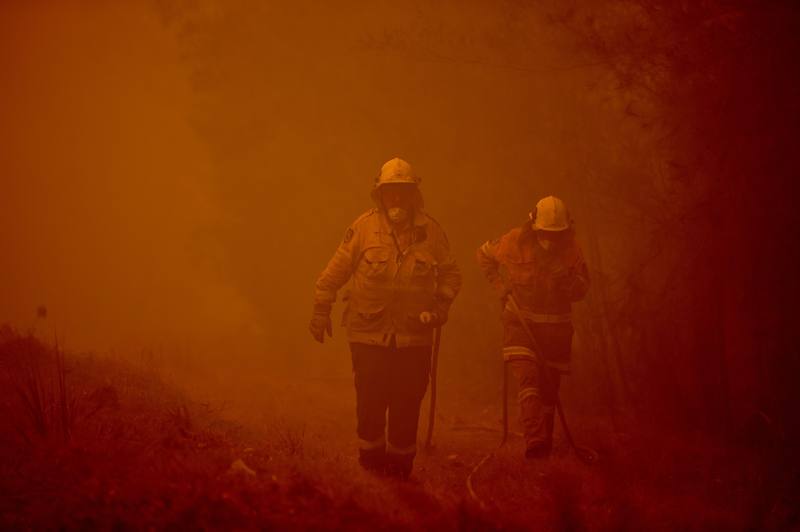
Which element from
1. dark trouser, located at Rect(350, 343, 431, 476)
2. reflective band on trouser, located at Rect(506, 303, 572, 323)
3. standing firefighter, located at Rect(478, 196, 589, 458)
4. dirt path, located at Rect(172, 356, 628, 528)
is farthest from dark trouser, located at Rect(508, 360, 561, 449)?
dark trouser, located at Rect(350, 343, 431, 476)

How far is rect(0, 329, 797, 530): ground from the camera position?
322cm

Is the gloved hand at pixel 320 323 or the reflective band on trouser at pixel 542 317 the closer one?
the gloved hand at pixel 320 323

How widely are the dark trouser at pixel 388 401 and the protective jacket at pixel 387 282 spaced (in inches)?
5.1

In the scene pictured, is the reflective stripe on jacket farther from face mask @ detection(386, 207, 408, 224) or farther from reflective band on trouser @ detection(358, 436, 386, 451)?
reflective band on trouser @ detection(358, 436, 386, 451)

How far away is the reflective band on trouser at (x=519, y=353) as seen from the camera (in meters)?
5.71

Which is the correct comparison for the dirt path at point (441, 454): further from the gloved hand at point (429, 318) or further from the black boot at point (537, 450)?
the gloved hand at point (429, 318)

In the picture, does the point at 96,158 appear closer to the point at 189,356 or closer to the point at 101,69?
the point at 101,69

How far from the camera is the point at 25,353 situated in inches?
233

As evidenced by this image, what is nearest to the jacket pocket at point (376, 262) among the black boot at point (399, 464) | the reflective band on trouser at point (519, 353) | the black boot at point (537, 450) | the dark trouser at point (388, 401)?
the dark trouser at point (388, 401)

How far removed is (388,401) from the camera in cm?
506

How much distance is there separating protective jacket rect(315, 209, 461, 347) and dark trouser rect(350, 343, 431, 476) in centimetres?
13

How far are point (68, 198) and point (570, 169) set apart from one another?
124 feet

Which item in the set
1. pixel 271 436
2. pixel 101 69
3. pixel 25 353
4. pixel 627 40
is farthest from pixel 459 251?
pixel 101 69

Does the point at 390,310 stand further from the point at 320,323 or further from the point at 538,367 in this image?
the point at 538,367
